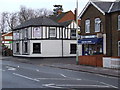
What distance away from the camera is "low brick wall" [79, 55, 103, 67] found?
1021 inches

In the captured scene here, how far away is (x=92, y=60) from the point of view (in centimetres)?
2712

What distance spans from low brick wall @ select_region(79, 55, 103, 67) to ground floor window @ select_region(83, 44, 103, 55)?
5.05 m

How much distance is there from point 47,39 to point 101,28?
12.6 meters

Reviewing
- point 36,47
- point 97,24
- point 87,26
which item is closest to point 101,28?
point 97,24

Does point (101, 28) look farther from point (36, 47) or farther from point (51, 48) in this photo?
point (36, 47)

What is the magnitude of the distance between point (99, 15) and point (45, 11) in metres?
64.6

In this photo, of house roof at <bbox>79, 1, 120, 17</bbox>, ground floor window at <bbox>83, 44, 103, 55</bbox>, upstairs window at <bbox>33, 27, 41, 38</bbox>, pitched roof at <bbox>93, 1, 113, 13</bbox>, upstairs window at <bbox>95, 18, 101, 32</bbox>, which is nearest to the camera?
house roof at <bbox>79, 1, 120, 17</bbox>

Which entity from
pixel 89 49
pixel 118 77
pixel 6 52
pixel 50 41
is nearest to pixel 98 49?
pixel 89 49

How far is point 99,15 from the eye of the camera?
108 ft

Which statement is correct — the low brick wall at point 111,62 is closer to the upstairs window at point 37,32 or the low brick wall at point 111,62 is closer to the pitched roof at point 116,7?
the pitched roof at point 116,7

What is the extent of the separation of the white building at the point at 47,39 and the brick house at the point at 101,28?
8463mm

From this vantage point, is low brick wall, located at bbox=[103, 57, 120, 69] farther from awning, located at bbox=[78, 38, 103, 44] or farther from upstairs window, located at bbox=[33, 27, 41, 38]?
upstairs window, located at bbox=[33, 27, 41, 38]

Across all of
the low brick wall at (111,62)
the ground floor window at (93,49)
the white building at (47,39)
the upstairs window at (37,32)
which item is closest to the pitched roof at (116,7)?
the ground floor window at (93,49)

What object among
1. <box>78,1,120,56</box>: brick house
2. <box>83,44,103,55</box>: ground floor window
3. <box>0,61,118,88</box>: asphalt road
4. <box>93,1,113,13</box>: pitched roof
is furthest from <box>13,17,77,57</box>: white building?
<box>0,61,118,88</box>: asphalt road
